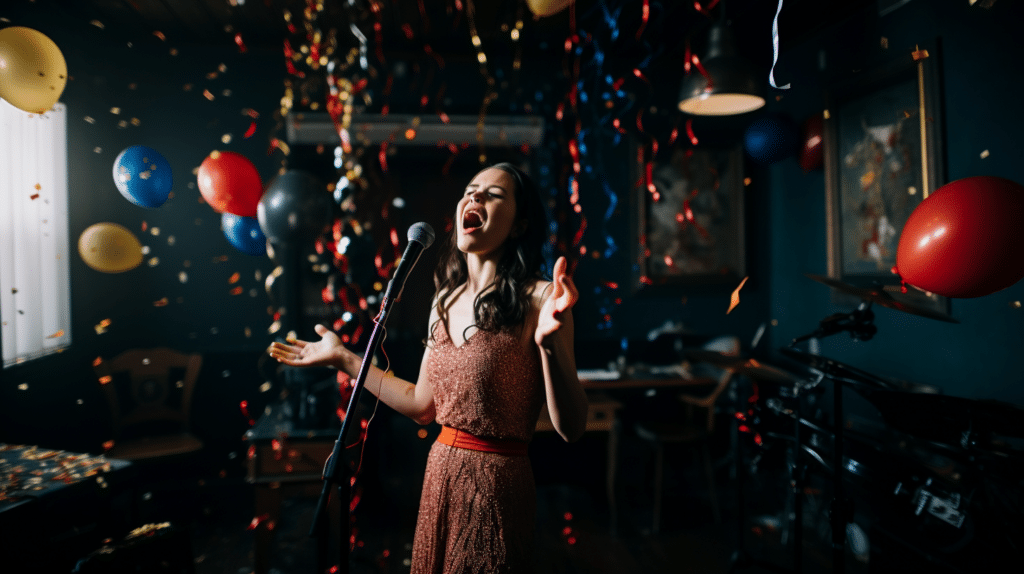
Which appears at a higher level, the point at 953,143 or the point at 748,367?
the point at 953,143

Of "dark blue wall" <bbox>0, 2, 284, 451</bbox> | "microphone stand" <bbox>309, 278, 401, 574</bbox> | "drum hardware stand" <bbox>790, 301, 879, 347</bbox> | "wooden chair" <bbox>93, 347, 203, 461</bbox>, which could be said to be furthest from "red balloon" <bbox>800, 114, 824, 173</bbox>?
"wooden chair" <bbox>93, 347, 203, 461</bbox>

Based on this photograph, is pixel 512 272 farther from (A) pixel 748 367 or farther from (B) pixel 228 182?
(B) pixel 228 182

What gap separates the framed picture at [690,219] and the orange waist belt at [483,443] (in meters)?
2.86

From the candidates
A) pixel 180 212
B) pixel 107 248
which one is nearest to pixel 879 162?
pixel 107 248

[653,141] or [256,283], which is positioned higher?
[653,141]

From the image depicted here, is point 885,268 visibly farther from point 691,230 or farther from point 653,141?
point 653,141

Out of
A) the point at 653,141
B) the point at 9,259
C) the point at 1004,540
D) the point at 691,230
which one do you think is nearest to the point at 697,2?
the point at 653,141

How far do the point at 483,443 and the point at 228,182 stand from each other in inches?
72.6

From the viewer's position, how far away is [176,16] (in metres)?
3.30

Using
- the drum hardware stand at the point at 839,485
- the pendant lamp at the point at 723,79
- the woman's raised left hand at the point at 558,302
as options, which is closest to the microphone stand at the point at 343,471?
the woman's raised left hand at the point at 558,302

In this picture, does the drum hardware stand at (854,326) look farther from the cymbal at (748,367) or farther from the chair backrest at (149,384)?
the chair backrest at (149,384)

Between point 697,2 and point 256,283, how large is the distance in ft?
11.5

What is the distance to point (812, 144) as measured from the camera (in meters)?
3.27

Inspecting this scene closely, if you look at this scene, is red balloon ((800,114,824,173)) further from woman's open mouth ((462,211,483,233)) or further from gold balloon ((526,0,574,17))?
woman's open mouth ((462,211,483,233))
